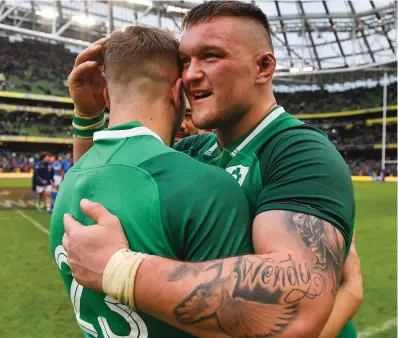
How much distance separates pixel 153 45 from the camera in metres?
1.82

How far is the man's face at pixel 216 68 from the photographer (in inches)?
77.1

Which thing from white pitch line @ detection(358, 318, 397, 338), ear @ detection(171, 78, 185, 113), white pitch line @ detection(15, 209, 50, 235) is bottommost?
white pitch line @ detection(15, 209, 50, 235)

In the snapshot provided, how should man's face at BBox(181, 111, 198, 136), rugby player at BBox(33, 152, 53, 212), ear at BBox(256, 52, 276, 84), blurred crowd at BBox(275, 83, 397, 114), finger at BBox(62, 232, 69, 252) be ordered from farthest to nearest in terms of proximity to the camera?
blurred crowd at BBox(275, 83, 397, 114)
rugby player at BBox(33, 152, 53, 212)
man's face at BBox(181, 111, 198, 136)
ear at BBox(256, 52, 276, 84)
finger at BBox(62, 232, 69, 252)

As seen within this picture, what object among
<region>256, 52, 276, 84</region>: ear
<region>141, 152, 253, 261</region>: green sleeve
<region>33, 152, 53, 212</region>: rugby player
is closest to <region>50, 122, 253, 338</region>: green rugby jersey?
<region>141, 152, 253, 261</region>: green sleeve

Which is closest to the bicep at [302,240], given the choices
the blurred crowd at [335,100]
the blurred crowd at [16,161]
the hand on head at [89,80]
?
the hand on head at [89,80]

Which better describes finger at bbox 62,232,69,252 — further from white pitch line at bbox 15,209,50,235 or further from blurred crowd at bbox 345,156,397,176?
blurred crowd at bbox 345,156,397,176

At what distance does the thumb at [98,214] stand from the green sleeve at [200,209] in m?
0.19

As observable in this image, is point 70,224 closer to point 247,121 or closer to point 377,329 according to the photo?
point 247,121

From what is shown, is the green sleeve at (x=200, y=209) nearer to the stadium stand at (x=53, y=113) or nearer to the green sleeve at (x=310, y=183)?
the green sleeve at (x=310, y=183)

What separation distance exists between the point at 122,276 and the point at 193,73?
899mm

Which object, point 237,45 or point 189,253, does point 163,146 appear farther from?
point 237,45

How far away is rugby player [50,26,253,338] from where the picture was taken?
1.51 meters

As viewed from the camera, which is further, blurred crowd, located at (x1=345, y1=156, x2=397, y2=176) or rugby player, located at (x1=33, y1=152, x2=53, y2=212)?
blurred crowd, located at (x1=345, y1=156, x2=397, y2=176)

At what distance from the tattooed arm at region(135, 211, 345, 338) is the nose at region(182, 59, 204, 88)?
0.80m
